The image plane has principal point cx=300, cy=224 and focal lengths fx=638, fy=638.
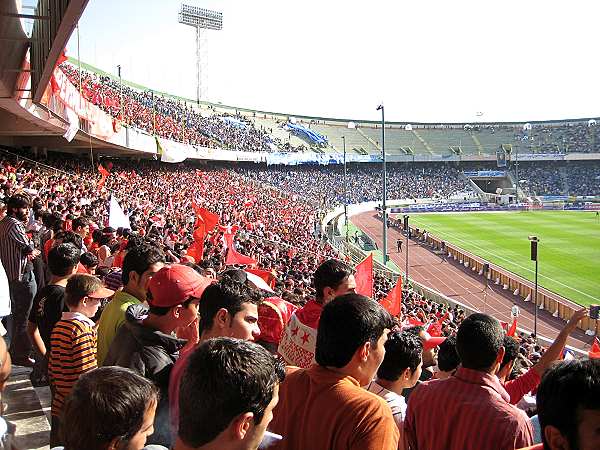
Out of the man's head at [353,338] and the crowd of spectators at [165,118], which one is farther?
the crowd of spectators at [165,118]

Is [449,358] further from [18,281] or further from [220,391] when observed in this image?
[18,281]

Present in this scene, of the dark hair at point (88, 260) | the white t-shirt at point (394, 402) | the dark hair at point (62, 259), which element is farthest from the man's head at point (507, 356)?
the dark hair at point (88, 260)

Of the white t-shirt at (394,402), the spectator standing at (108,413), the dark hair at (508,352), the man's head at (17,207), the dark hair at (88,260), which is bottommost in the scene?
the white t-shirt at (394,402)

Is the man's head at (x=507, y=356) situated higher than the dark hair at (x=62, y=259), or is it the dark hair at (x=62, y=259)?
the dark hair at (x=62, y=259)

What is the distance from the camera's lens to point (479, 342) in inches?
128

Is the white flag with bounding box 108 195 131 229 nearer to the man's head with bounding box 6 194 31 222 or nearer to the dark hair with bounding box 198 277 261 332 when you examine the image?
the man's head with bounding box 6 194 31 222

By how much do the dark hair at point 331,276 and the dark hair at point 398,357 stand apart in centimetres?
86

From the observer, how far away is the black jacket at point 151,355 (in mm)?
3035

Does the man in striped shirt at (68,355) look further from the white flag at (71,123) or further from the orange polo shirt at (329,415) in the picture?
the white flag at (71,123)

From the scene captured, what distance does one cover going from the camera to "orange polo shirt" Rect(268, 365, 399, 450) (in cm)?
249

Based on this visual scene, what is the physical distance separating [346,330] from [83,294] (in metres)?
2.36

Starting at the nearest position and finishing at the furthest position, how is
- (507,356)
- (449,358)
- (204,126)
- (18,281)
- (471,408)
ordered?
(471,408), (507,356), (449,358), (18,281), (204,126)

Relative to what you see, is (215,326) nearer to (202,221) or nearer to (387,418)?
(387,418)

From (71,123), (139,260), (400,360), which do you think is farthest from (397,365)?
(71,123)
